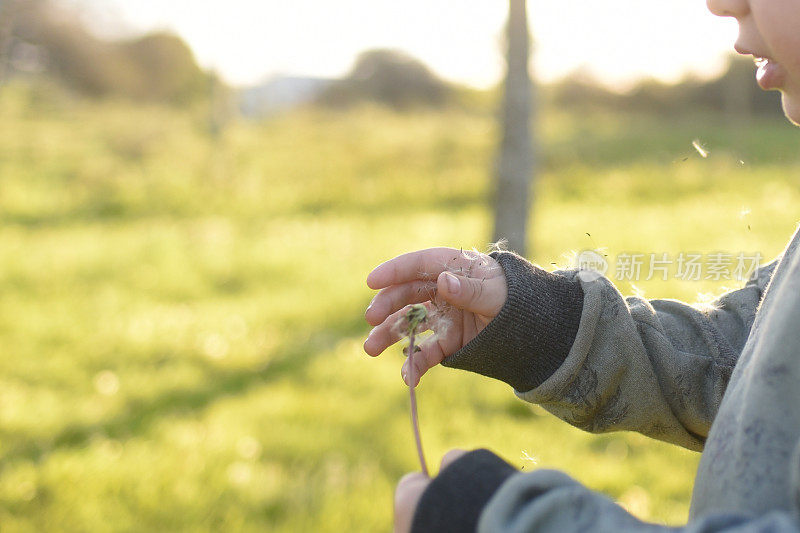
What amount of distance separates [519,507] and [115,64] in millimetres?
19810

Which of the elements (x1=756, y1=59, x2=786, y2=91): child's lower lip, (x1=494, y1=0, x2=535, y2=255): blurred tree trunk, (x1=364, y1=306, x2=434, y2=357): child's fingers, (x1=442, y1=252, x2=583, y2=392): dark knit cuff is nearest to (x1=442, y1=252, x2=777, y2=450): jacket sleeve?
(x1=442, y1=252, x2=583, y2=392): dark knit cuff

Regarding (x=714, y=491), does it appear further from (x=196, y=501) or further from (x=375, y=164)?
(x=375, y=164)

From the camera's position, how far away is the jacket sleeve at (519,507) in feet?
2.64

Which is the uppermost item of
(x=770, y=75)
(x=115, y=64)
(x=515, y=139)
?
(x=115, y=64)

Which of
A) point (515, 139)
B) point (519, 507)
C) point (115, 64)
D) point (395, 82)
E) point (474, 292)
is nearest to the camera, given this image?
point (519, 507)

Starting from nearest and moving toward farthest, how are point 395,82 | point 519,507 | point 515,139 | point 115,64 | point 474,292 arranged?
point 519,507 < point 474,292 < point 515,139 < point 115,64 < point 395,82

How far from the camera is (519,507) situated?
2.75 feet

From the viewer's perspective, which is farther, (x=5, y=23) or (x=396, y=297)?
(x=5, y=23)

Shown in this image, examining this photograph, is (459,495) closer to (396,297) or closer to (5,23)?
(396,297)

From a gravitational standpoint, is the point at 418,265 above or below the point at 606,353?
above

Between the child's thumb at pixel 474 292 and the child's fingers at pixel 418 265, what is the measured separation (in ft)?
0.18

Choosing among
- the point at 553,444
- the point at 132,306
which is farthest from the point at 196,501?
the point at 132,306

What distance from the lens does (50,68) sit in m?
16.7

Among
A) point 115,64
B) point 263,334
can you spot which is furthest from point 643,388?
point 115,64
